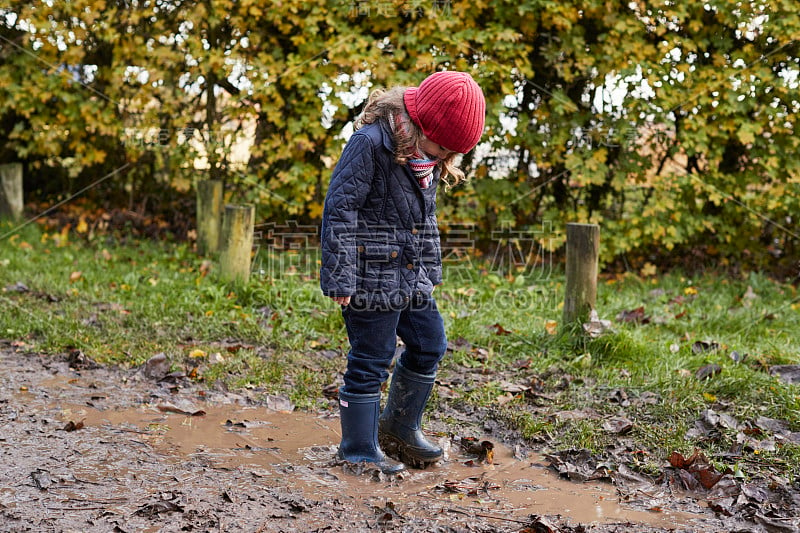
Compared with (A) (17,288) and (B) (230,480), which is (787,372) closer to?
(B) (230,480)

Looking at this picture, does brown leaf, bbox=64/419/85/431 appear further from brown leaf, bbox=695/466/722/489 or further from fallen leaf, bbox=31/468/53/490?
brown leaf, bbox=695/466/722/489

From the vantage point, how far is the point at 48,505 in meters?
2.59

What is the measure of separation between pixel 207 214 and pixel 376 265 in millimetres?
4135

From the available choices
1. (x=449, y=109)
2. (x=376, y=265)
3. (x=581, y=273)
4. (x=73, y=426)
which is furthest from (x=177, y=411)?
(x=581, y=273)

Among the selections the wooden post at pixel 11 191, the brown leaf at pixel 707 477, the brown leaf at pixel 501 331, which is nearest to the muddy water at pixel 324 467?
the brown leaf at pixel 707 477

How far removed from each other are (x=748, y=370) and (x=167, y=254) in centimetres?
488

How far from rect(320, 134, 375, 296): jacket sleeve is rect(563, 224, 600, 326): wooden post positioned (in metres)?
2.27

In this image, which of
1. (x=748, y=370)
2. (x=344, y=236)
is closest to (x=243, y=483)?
(x=344, y=236)

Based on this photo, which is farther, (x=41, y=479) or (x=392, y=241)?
(x=392, y=241)

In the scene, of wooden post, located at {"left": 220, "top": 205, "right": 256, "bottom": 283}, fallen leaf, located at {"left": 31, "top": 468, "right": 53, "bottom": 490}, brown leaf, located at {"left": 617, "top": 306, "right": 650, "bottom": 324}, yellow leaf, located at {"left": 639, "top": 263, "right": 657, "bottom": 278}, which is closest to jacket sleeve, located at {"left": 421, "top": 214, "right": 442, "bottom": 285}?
fallen leaf, located at {"left": 31, "top": 468, "right": 53, "bottom": 490}

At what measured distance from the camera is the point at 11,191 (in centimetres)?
741

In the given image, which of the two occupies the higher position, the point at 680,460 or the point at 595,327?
the point at 595,327

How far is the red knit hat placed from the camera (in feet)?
8.99

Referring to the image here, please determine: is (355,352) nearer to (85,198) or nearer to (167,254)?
(167,254)
